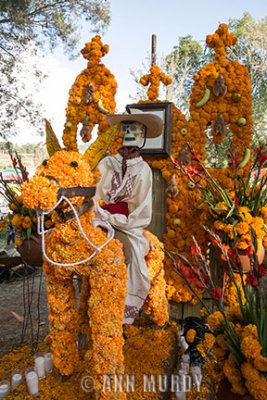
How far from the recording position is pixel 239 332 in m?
1.46

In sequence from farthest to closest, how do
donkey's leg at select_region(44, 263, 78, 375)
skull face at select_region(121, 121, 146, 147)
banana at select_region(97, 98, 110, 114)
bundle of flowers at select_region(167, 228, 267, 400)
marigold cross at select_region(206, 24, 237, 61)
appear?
banana at select_region(97, 98, 110, 114), marigold cross at select_region(206, 24, 237, 61), skull face at select_region(121, 121, 146, 147), donkey's leg at select_region(44, 263, 78, 375), bundle of flowers at select_region(167, 228, 267, 400)

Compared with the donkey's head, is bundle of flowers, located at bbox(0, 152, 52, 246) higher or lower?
lower

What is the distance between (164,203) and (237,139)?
1.19 meters

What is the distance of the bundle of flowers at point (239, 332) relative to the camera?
125 cm

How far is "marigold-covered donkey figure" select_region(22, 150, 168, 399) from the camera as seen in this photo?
1830 millimetres

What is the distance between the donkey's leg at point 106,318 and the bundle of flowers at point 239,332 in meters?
0.70

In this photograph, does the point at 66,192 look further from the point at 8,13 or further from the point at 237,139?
the point at 8,13

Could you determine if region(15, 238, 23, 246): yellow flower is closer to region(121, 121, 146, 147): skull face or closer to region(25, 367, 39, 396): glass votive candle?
region(25, 367, 39, 396): glass votive candle

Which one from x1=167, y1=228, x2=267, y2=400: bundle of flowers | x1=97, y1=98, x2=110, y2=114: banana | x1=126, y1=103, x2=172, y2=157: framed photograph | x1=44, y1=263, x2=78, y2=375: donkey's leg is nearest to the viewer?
x1=167, y1=228, x2=267, y2=400: bundle of flowers

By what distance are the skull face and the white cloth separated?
147 mm

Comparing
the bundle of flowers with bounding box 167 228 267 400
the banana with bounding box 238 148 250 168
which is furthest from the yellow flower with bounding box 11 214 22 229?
the banana with bounding box 238 148 250 168

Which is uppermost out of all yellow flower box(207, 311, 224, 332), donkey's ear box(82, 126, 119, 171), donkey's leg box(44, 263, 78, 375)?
donkey's ear box(82, 126, 119, 171)

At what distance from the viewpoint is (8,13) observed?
7.91 m

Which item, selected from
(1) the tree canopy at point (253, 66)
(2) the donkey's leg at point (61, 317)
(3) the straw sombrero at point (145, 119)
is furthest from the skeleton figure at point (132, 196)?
(1) the tree canopy at point (253, 66)
